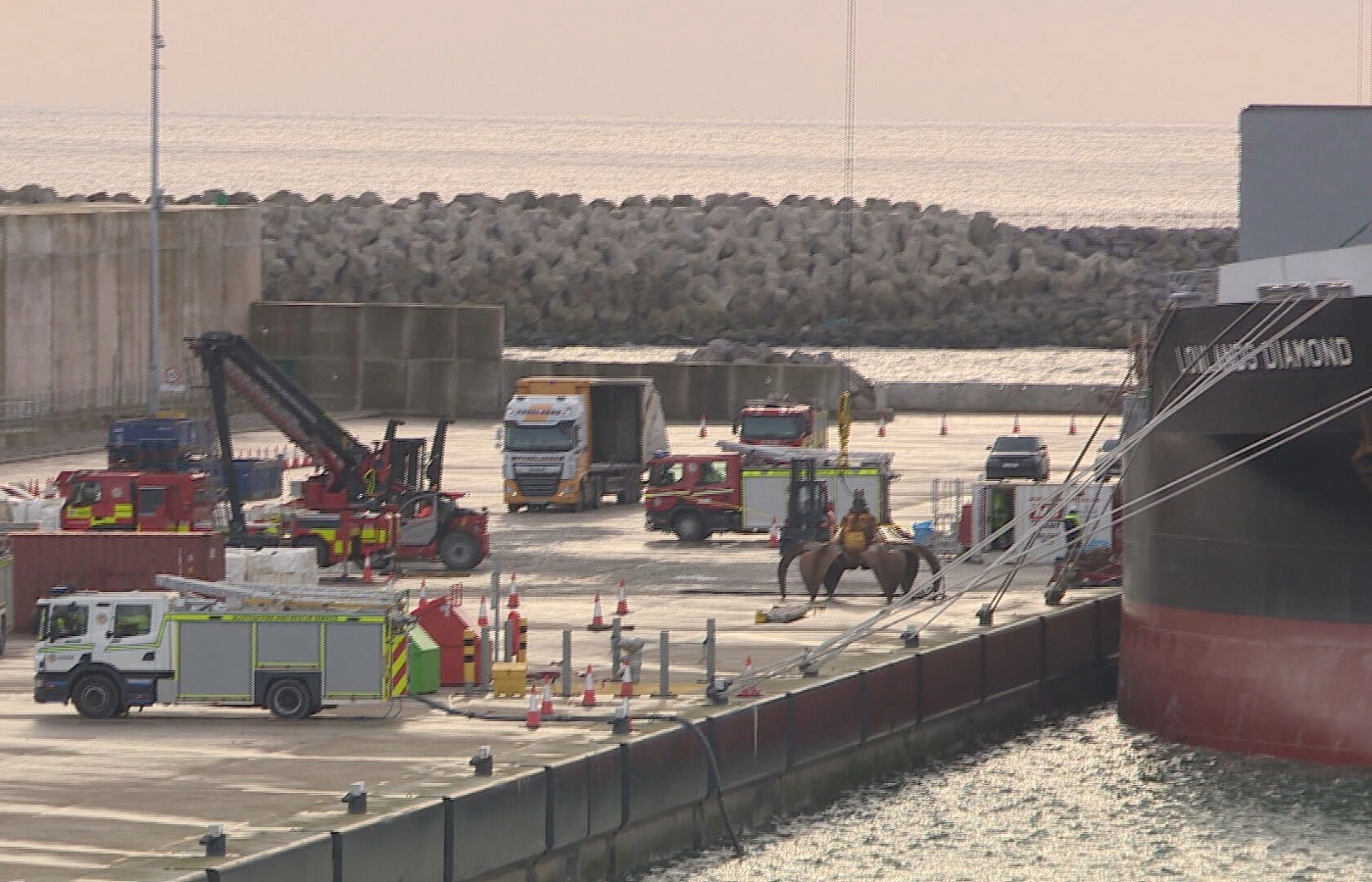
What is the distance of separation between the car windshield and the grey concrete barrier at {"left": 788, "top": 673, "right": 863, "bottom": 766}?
24.9 metres

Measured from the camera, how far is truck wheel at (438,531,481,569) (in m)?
47.7

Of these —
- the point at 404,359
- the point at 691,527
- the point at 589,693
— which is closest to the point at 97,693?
the point at 589,693

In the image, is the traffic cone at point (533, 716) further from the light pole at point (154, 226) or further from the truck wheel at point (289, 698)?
the light pole at point (154, 226)

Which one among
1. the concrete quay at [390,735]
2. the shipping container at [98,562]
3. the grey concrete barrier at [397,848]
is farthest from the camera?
the shipping container at [98,562]

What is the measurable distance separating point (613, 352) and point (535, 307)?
1074cm

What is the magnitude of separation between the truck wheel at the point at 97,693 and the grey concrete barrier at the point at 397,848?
848 centimetres

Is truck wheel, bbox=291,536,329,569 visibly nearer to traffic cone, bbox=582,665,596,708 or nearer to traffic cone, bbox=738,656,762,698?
traffic cone, bbox=738,656,762,698

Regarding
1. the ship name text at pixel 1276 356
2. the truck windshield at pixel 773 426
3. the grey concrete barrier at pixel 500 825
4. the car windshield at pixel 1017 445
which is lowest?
the grey concrete barrier at pixel 500 825

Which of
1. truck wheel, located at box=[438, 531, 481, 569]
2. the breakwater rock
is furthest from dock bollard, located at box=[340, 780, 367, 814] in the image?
the breakwater rock

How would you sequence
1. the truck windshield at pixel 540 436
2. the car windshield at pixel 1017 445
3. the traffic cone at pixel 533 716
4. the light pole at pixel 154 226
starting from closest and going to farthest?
the traffic cone at pixel 533 716, the truck windshield at pixel 540 436, the car windshield at pixel 1017 445, the light pole at pixel 154 226

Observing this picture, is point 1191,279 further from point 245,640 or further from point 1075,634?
point 245,640

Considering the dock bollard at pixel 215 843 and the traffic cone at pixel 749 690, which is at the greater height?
the traffic cone at pixel 749 690

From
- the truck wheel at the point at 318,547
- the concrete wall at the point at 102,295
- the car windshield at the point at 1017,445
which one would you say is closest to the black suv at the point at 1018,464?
the car windshield at the point at 1017,445

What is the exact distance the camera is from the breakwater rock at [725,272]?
119375mm
